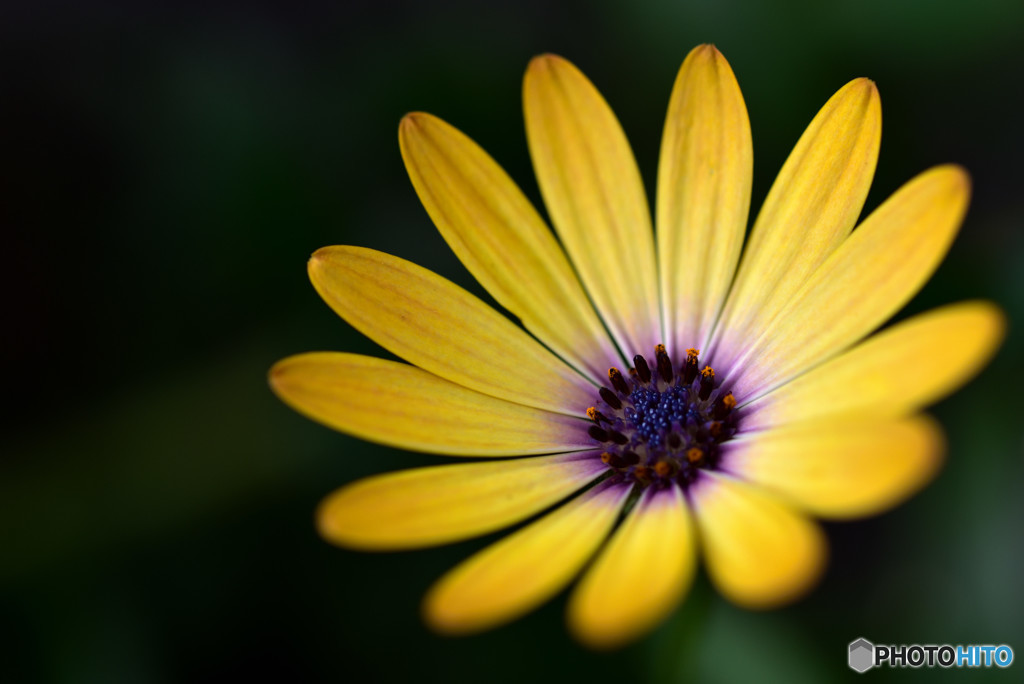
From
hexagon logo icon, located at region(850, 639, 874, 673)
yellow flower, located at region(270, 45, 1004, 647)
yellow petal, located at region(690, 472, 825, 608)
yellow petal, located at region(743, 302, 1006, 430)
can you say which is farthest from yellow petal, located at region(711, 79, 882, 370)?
hexagon logo icon, located at region(850, 639, 874, 673)

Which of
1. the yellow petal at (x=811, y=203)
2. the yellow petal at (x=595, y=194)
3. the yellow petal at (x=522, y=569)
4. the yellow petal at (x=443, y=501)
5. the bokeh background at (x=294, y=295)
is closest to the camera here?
the yellow petal at (x=522, y=569)

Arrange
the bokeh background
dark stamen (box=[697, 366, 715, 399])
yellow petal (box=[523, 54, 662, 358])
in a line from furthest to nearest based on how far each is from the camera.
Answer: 1. the bokeh background
2. dark stamen (box=[697, 366, 715, 399])
3. yellow petal (box=[523, 54, 662, 358])

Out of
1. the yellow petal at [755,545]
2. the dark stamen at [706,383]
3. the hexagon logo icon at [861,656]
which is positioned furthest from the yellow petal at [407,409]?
the hexagon logo icon at [861,656]

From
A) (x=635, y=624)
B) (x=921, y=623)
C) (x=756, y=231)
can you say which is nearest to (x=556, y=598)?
(x=921, y=623)

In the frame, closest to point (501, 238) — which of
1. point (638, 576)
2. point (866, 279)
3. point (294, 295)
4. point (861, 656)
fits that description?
point (866, 279)

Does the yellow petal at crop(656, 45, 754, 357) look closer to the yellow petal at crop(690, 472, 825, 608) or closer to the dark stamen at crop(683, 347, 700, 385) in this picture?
the dark stamen at crop(683, 347, 700, 385)

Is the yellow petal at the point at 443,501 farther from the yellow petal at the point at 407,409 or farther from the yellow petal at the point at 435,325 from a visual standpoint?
the yellow petal at the point at 435,325
